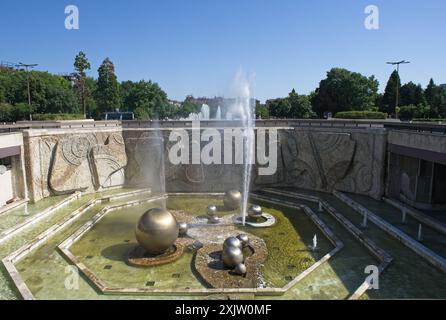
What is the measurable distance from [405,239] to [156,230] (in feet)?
29.3

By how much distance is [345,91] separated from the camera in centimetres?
4272

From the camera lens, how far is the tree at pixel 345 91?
42469mm

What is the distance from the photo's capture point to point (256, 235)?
43.6ft

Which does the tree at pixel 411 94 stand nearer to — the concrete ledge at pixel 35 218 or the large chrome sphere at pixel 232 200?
the large chrome sphere at pixel 232 200

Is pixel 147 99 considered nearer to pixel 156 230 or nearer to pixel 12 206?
pixel 12 206

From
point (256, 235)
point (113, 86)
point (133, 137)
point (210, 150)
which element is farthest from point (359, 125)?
point (113, 86)

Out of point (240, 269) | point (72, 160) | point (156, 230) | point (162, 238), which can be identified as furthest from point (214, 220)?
point (72, 160)

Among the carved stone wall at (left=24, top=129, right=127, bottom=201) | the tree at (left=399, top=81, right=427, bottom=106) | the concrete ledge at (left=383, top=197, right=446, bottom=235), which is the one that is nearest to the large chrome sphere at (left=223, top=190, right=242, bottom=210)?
the concrete ledge at (left=383, top=197, right=446, bottom=235)

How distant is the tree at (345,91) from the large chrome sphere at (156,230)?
38.2 metres
